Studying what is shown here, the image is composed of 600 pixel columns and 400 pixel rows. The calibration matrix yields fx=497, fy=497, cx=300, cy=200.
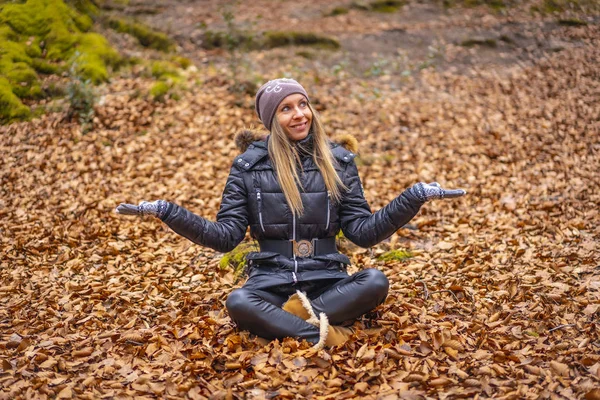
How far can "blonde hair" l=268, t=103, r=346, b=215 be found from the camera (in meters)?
3.79

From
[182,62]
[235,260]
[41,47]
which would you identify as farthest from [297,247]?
[41,47]

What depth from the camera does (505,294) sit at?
4246 mm

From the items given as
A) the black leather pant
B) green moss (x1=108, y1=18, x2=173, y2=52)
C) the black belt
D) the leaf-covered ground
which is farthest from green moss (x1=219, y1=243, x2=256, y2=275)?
green moss (x1=108, y1=18, x2=173, y2=52)

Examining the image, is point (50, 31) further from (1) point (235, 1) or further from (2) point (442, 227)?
(2) point (442, 227)

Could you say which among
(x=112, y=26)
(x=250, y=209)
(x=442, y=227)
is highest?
(x=112, y=26)

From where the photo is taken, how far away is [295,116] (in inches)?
152

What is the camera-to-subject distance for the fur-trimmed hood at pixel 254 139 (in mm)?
4195

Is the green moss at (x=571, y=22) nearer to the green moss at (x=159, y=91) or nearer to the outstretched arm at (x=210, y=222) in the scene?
the green moss at (x=159, y=91)

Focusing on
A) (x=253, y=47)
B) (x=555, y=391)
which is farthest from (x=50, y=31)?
(x=555, y=391)

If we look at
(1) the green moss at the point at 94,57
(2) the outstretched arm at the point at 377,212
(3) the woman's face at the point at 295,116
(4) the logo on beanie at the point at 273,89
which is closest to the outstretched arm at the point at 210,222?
(3) the woman's face at the point at 295,116

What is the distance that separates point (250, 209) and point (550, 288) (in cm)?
265

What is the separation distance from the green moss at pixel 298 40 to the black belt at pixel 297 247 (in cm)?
793

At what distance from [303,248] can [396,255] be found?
172 centimetres

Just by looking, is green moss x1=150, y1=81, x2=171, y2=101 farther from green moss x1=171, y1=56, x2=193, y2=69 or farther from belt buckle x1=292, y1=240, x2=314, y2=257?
belt buckle x1=292, y1=240, x2=314, y2=257
